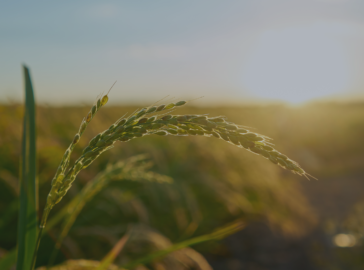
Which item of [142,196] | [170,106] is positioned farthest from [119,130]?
[142,196]

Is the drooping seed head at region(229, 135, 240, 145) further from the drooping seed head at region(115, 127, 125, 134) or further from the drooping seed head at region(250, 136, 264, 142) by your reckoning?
the drooping seed head at region(115, 127, 125, 134)

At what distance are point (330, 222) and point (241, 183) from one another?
338cm

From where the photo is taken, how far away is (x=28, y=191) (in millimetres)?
859

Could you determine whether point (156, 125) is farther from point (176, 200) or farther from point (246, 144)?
point (176, 200)

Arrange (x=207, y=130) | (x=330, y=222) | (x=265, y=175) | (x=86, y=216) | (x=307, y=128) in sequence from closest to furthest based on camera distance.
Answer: (x=207, y=130)
(x=86, y=216)
(x=265, y=175)
(x=330, y=222)
(x=307, y=128)

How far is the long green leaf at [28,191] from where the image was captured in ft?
2.60

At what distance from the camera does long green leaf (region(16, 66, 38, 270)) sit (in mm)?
791

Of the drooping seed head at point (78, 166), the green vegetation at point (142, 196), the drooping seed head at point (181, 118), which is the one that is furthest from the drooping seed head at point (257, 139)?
the green vegetation at point (142, 196)

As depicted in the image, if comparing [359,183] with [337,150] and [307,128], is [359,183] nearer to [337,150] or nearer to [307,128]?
[337,150]

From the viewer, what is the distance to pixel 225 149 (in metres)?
5.52

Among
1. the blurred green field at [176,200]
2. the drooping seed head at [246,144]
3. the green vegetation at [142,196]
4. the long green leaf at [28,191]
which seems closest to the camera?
the drooping seed head at [246,144]

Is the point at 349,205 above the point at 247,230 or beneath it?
above

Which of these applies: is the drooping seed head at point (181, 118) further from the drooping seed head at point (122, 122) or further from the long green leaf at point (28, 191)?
the long green leaf at point (28, 191)

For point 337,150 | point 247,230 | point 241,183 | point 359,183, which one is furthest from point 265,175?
point 337,150
